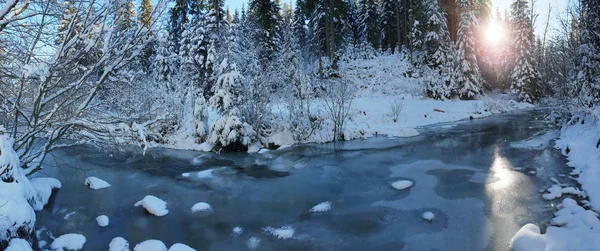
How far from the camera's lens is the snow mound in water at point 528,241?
230 inches

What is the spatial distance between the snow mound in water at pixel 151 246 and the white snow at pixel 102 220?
5.83 feet

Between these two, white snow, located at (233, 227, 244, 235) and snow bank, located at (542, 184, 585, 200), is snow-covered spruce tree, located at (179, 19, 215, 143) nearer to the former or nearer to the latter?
white snow, located at (233, 227, 244, 235)

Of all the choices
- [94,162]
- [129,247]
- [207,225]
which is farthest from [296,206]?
[94,162]

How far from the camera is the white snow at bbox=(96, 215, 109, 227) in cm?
784

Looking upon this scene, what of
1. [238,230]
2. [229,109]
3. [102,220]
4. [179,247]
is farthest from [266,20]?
[179,247]

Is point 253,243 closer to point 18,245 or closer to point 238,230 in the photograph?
point 238,230

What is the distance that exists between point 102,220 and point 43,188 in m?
3.17

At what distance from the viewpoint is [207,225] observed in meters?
7.75

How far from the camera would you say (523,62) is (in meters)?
30.6

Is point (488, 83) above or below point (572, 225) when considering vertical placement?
above

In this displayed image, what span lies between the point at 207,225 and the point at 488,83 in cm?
3289

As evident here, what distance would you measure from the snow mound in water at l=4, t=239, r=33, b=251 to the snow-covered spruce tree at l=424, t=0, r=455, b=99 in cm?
2670

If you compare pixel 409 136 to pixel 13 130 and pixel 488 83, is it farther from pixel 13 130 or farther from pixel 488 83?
pixel 488 83

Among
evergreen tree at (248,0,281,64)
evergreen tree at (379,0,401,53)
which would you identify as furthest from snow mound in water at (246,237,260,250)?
evergreen tree at (379,0,401,53)
